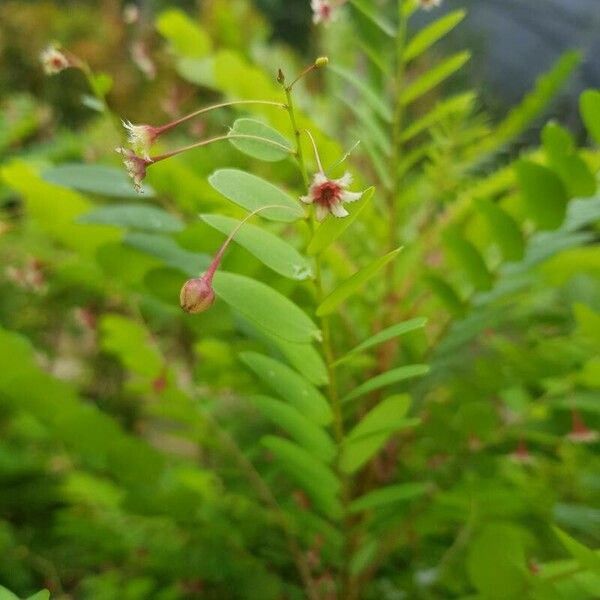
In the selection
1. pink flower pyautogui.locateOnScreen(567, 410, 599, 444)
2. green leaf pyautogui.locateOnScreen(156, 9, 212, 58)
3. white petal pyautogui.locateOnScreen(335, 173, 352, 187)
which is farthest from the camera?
green leaf pyautogui.locateOnScreen(156, 9, 212, 58)

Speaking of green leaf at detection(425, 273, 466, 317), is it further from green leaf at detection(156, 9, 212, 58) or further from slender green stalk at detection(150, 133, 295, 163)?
green leaf at detection(156, 9, 212, 58)

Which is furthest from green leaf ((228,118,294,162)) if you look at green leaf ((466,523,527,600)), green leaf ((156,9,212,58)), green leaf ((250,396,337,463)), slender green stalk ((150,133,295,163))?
green leaf ((156,9,212,58))

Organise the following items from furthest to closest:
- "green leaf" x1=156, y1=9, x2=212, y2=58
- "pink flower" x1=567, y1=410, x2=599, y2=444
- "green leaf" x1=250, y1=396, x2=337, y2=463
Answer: "green leaf" x1=156, y1=9, x2=212, y2=58, "pink flower" x1=567, y1=410, x2=599, y2=444, "green leaf" x1=250, y1=396, x2=337, y2=463

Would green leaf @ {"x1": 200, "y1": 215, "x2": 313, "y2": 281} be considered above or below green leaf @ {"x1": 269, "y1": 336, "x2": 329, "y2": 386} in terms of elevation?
above

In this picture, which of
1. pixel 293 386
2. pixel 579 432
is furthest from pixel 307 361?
pixel 579 432

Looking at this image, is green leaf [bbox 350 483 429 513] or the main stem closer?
the main stem

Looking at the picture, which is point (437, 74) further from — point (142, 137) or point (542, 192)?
point (142, 137)
